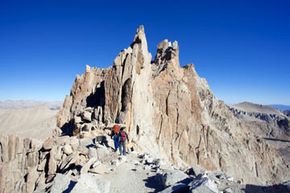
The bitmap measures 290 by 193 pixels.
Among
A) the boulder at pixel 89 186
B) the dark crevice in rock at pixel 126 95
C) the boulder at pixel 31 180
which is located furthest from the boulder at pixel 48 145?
the dark crevice in rock at pixel 126 95

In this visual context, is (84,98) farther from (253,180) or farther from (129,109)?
(253,180)

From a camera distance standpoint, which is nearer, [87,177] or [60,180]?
[87,177]

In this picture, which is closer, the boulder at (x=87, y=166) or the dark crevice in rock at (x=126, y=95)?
the boulder at (x=87, y=166)

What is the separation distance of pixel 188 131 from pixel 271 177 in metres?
36.6

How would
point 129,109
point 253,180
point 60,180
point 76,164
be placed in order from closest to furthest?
point 60,180
point 76,164
point 129,109
point 253,180

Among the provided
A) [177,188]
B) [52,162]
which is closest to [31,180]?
[52,162]

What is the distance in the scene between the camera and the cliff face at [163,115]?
36812mm

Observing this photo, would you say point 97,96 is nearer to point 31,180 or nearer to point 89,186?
point 31,180

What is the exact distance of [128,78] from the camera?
126ft

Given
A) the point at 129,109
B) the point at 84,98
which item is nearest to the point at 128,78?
the point at 129,109

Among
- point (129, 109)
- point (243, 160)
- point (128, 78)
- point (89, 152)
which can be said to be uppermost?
point (128, 78)

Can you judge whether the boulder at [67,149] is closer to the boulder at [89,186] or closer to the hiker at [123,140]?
the hiker at [123,140]

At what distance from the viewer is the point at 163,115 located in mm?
53719

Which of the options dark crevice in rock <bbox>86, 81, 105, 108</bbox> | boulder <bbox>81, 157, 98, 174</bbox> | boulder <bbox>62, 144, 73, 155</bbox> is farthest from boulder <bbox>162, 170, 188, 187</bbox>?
dark crevice in rock <bbox>86, 81, 105, 108</bbox>
